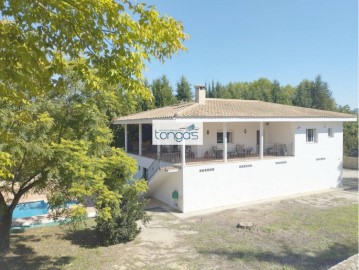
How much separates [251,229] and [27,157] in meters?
10.1

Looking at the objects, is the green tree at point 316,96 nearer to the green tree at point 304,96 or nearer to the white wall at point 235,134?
the green tree at point 304,96

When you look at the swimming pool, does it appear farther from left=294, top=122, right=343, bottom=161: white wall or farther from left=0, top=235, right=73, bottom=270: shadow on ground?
left=294, top=122, right=343, bottom=161: white wall

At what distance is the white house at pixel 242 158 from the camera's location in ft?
59.5

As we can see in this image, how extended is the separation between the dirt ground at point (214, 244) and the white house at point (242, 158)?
1.87 metres

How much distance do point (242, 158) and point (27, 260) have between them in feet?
47.0

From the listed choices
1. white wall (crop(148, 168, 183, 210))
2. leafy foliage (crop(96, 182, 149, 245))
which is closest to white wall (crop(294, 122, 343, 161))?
white wall (crop(148, 168, 183, 210))

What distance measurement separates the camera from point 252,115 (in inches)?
775

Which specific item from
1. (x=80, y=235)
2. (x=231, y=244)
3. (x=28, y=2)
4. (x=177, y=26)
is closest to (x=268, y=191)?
(x=231, y=244)

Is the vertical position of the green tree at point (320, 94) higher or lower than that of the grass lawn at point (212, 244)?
higher

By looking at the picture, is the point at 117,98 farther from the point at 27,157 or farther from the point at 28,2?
the point at 28,2

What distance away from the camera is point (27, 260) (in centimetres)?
1114

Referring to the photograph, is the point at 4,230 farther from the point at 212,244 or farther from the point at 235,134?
the point at 235,134

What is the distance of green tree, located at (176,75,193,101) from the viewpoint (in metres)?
40.3

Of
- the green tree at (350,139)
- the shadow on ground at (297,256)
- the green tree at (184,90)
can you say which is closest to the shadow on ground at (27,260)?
the shadow on ground at (297,256)
